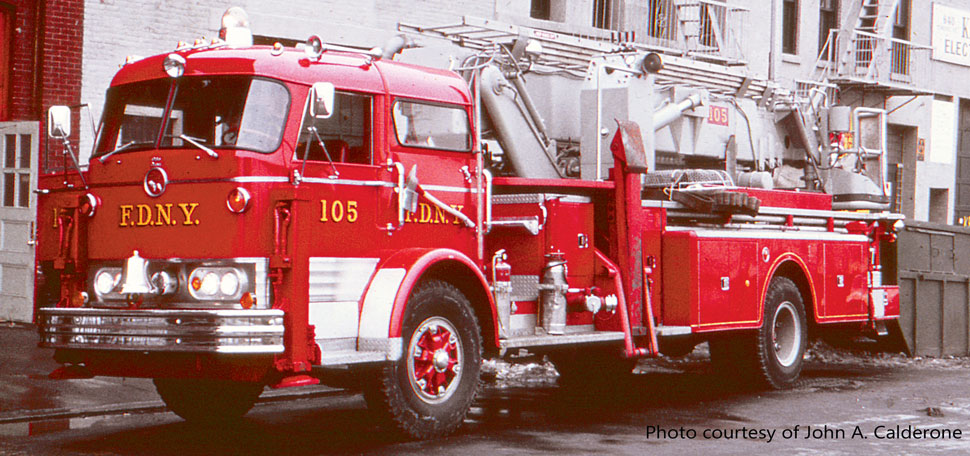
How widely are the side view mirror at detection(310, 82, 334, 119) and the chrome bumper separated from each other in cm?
119

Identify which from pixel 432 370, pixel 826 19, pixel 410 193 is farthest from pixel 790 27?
pixel 432 370

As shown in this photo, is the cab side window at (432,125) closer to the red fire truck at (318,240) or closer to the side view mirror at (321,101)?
the red fire truck at (318,240)

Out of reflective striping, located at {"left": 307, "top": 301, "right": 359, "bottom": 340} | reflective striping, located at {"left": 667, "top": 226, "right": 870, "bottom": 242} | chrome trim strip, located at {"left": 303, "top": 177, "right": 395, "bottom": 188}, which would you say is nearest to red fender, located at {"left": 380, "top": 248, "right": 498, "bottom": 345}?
reflective striping, located at {"left": 307, "top": 301, "right": 359, "bottom": 340}

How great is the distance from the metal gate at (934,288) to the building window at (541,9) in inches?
259

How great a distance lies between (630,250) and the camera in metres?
10.1

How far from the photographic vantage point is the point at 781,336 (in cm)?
1216

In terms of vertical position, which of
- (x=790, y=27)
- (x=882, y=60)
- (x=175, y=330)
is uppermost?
(x=790, y=27)

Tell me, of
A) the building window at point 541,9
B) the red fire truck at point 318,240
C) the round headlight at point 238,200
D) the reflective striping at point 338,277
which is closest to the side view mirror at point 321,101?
the red fire truck at point 318,240

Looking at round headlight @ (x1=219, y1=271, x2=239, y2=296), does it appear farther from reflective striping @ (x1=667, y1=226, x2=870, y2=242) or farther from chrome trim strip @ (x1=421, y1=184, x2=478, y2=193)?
reflective striping @ (x1=667, y1=226, x2=870, y2=242)

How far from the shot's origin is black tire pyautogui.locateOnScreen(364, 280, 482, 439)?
794 centimetres

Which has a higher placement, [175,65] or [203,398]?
[175,65]

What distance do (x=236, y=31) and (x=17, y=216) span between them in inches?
245

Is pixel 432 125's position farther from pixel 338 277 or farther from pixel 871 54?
pixel 871 54

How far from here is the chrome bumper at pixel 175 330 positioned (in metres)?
7.13
